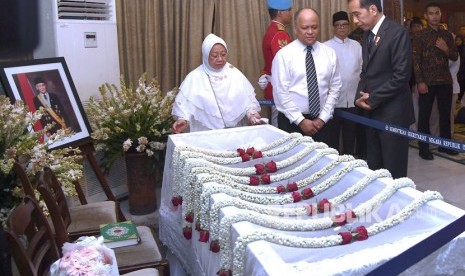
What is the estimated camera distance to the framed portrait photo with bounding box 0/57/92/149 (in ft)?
9.70

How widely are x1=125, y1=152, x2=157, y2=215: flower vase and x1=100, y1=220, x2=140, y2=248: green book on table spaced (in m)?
1.17

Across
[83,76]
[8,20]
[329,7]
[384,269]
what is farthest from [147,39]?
[384,269]

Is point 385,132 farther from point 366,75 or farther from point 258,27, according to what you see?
point 258,27

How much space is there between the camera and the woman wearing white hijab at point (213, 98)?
336 centimetres

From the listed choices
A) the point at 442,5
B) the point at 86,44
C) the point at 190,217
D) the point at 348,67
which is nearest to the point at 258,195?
the point at 190,217

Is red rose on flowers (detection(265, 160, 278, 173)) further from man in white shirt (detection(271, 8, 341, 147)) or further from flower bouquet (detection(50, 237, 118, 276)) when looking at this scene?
man in white shirt (detection(271, 8, 341, 147))

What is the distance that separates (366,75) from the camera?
3393 millimetres

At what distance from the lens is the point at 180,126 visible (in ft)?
10.9

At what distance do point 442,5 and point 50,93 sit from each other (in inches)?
247

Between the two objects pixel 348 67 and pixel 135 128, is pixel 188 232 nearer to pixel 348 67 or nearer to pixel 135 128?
pixel 135 128

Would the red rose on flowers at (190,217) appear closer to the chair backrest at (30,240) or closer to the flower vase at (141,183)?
the chair backrest at (30,240)

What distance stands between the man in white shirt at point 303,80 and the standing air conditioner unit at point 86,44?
127 centimetres

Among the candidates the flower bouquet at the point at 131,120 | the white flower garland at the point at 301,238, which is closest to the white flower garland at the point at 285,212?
the white flower garland at the point at 301,238

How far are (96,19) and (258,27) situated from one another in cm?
159
